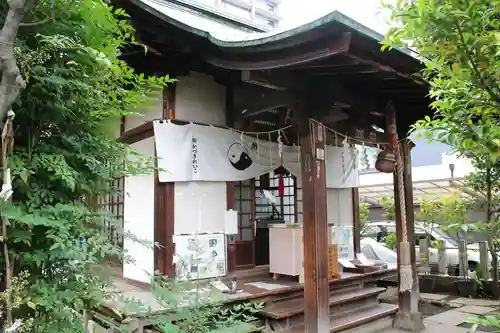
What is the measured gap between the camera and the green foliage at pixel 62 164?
4.88 ft

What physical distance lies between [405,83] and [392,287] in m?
5.44

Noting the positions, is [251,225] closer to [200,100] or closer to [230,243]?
[230,243]

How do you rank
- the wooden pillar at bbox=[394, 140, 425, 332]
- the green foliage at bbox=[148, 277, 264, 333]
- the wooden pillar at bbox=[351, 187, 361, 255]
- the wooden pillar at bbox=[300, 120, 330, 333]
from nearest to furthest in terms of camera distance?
1. the green foliage at bbox=[148, 277, 264, 333]
2. the wooden pillar at bbox=[300, 120, 330, 333]
3. the wooden pillar at bbox=[394, 140, 425, 332]
4. the wooden pillar at bbox=[351, 187, 361, 255]

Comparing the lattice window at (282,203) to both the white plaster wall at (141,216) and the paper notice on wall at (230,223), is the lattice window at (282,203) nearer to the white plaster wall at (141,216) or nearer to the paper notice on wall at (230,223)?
the paper notice on wall at (230,223)

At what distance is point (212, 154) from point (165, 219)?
1.19 metres

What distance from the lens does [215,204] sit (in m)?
6.02

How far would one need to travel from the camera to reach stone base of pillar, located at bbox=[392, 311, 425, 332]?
576 centimetres

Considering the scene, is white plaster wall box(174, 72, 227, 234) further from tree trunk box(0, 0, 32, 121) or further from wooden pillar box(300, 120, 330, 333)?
tree trunk box(0, 0, 32, 121)

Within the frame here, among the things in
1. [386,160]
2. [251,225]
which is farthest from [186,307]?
[251,225]

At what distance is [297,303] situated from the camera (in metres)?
5.61

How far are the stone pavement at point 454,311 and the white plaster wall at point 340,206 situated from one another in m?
2.26

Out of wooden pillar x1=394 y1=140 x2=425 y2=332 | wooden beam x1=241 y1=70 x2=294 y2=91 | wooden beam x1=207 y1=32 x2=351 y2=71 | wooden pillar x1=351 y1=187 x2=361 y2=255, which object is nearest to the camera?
wooden beam x1=207 y1=32 x2=351 y2=71

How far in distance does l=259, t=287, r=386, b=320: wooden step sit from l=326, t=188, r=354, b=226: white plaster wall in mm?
1956

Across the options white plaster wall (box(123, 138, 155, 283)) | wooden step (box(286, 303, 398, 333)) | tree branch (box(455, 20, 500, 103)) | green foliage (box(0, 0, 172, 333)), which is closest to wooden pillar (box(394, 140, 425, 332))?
wooden step (box(286, 303, 398, 333))
